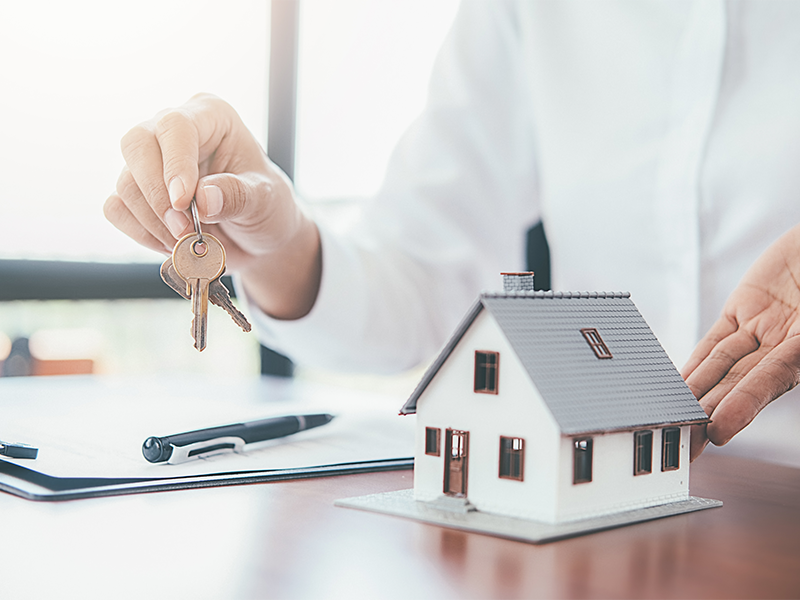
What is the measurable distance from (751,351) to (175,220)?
0.59 meters

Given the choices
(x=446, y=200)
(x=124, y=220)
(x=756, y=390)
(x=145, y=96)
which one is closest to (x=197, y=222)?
(x=124, y=220)

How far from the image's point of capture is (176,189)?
0.70 metres

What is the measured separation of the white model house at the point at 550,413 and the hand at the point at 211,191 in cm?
29

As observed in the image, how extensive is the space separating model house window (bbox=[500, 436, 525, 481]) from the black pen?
337 millimetres

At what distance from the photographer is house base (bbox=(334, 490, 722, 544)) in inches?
21.5

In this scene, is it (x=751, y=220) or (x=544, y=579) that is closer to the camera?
(x=544, y=579)

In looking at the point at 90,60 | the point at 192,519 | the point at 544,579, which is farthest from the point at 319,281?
the point at 90,60

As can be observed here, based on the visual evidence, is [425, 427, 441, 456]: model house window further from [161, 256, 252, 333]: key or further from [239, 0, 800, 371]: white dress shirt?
[239, 0, 800, 371]: white dress shirt

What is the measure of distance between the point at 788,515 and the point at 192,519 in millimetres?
476

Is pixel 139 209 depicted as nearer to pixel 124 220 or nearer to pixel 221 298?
pixel 124 220

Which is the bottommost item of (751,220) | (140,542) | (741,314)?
(140,542)

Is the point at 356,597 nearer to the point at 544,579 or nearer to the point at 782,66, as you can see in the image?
the point at 544,579

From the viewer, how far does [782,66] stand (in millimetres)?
1107

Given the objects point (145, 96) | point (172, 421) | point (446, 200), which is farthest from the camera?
point (145, 96)
